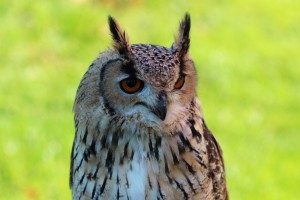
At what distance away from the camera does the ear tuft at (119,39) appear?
2.55 meters

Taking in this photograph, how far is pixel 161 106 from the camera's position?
248 cm

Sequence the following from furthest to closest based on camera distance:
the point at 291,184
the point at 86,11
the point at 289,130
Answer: the point at 86,11
the point at 289,130
the point at 291,184

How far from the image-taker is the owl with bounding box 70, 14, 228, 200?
98.8 inches

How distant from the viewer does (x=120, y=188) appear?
2.69 metres

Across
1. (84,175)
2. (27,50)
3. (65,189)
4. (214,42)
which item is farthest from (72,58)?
(84,175)

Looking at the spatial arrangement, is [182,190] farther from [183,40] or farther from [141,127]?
[183,40]

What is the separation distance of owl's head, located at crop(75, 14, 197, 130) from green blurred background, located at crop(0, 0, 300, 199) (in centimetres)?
259

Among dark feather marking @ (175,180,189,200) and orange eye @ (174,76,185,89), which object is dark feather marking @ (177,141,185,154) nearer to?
dark feather marking @ (175,180,189,200)

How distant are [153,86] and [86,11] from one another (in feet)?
17.4

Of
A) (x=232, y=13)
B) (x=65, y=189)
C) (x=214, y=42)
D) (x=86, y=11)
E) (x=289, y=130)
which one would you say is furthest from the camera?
(x=232, y=13)

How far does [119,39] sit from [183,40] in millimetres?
242

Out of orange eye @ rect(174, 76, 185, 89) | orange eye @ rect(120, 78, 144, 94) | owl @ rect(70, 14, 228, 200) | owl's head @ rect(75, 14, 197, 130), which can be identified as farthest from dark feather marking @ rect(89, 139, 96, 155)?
orange eye @ rect(174, 76, 185, 89)

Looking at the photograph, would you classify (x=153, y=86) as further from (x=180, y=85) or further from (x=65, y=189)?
(x=65, y=189)

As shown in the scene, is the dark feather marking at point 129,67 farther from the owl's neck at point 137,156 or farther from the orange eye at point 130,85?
the owl's neck at point 137,156
